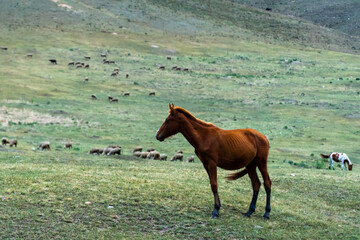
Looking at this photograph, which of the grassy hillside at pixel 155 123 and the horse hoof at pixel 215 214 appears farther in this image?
the horse hoof at pixel 215 214

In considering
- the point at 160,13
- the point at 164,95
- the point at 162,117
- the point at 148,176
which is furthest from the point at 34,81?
the point at 160,13

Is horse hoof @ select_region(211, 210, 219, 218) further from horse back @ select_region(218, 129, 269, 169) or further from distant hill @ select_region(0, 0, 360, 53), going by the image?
distant hill @ select_region(0, 0, 360, 53)

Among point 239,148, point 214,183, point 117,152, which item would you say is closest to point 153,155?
point 117,152

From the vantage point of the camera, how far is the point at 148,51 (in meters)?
87.1

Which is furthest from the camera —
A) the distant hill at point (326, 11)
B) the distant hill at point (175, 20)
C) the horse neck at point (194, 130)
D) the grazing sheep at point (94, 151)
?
the distant hill at point (326, 11)

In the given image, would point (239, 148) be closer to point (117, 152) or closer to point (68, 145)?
point (117, 152)

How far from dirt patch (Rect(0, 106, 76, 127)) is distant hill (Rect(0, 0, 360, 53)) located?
1836 inches

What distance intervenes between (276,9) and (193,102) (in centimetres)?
11684

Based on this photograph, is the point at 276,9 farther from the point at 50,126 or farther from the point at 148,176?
the point at 148,176

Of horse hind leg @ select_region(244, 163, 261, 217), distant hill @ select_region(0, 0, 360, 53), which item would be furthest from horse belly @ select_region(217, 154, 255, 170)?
distant hill @ select_region(0, 0, 360, 53)

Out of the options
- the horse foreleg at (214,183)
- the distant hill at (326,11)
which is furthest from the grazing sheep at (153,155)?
the distant hill at (326,11)

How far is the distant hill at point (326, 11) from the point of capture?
146 m

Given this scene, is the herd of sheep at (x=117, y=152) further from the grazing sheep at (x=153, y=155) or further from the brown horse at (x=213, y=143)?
the brown horse at (x=213, y=143)

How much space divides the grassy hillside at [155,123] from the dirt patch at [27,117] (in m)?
0.09
